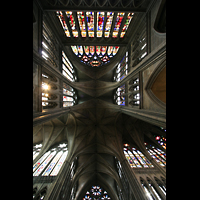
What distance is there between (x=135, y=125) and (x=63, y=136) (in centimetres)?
814

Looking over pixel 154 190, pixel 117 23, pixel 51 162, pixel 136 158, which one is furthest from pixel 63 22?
pixel 154 190

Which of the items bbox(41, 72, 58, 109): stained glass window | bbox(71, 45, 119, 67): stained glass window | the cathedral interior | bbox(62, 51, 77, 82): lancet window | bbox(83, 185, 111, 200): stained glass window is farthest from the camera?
bbox(71, 45, 119, 67): stained glass window

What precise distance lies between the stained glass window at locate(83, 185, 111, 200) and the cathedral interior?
73mm

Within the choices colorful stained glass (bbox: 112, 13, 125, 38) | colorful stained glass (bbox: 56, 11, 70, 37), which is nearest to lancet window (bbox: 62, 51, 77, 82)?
colorful stained glass (bbox: 56, 11, 70, 37)

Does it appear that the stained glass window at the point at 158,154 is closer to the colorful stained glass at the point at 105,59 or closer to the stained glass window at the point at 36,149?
the stained glass window at the point at 36,149

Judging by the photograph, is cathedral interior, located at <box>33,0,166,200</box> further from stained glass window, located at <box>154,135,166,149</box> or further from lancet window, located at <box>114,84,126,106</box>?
lancet window, located at <box>114,84,126,106</box>

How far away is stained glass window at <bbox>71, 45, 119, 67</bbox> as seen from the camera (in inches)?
439

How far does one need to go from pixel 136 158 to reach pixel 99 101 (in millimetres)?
6683
